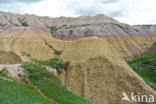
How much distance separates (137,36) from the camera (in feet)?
241

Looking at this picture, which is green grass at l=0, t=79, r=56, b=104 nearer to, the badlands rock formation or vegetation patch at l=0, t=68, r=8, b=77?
vegetation patch at l=0, t=68, r=8, b=77

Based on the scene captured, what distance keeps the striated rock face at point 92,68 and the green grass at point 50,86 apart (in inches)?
241

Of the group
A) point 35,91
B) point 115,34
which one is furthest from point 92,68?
point 115,34

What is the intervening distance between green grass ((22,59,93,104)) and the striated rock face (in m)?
6.13

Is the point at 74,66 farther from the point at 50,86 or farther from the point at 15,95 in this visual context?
the point at 15,95

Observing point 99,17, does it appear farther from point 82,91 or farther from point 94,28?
point 82,91

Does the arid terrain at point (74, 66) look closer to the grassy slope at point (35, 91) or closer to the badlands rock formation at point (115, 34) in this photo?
the grassy slope at point (35, 91)

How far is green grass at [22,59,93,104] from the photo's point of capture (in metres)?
→ 11.2

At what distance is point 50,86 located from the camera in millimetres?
12188

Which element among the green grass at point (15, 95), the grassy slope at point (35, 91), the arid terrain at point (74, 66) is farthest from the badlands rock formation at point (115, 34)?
the green grass at point (15, 95)

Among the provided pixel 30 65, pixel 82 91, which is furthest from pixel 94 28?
pixel 30 65

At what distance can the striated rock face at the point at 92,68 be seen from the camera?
18.4 m

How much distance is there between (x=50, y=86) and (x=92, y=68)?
27.2ft

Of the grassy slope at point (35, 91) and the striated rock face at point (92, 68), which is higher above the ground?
the striated rock face at point (92, 68)
